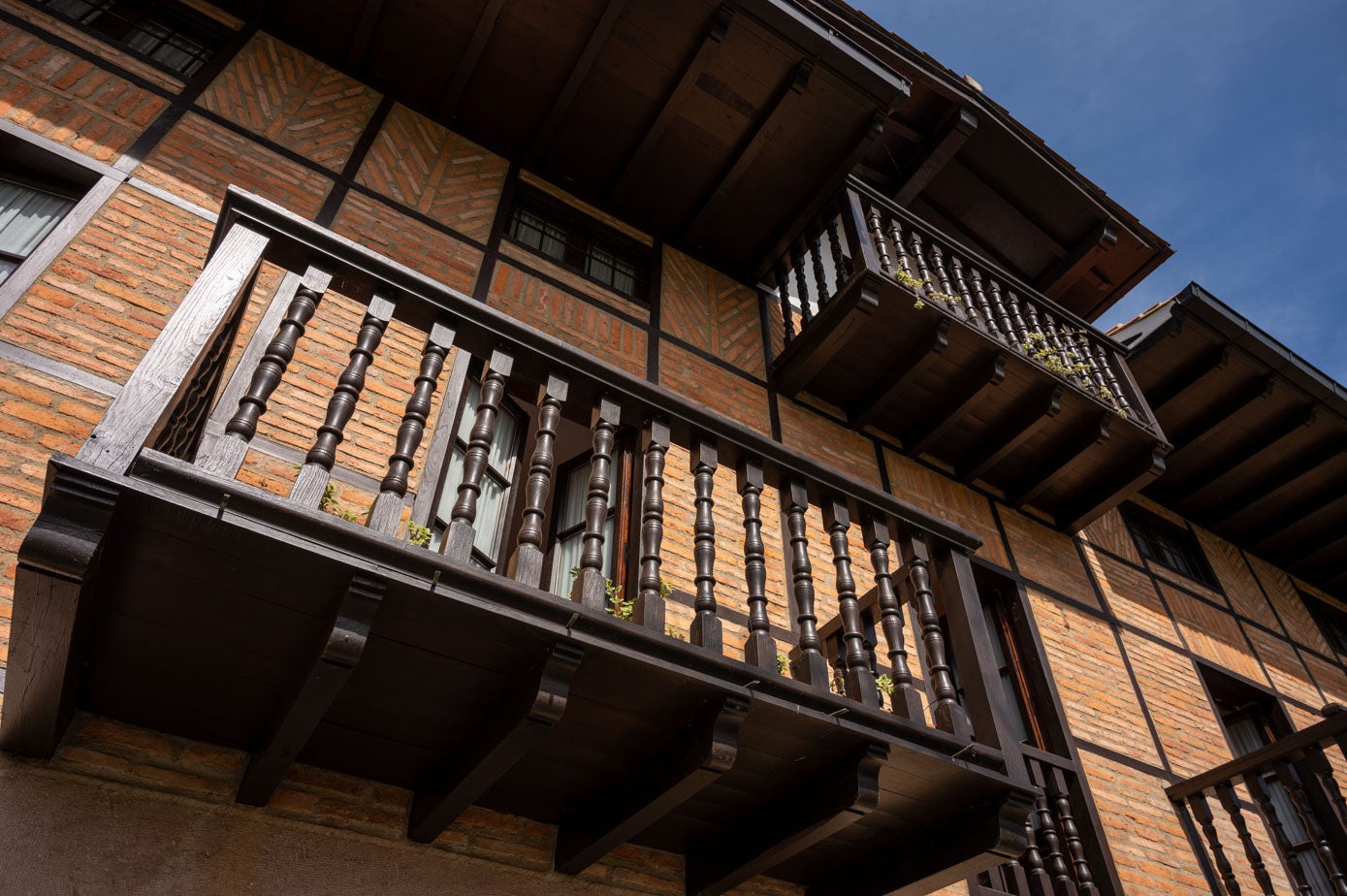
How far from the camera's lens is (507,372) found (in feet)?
12.8

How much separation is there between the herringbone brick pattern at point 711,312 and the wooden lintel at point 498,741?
14.5ft

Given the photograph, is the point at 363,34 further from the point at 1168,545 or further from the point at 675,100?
the point at 1168,545

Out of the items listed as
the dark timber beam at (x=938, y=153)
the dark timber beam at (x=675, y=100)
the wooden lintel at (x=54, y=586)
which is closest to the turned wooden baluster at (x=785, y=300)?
the dark timber beam at (x=675, y=100)

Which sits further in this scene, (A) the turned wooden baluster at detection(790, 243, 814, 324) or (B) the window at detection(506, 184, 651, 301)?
(A) the turned wooden baluster at detection(790, 243, 814, 324)

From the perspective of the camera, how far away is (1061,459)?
8.27 metres

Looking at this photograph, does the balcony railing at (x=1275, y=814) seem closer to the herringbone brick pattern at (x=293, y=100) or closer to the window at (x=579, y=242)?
the window at (x=579, y=242)

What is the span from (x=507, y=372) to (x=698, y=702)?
1.58 meters

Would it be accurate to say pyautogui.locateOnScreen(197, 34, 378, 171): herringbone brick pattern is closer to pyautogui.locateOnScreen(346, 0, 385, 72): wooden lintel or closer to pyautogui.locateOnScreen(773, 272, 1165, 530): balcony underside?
pyautogui.locateOnScreen(346, 0, 385, 72): wooden lintel

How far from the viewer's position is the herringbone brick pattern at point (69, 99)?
17.5ft

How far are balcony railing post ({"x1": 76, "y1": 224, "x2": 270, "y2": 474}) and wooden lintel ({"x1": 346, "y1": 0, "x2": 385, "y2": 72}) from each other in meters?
4.25

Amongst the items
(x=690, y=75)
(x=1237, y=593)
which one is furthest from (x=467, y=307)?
(x=1237, y=593)

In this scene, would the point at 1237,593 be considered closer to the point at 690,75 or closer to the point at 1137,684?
the point at 1137,684

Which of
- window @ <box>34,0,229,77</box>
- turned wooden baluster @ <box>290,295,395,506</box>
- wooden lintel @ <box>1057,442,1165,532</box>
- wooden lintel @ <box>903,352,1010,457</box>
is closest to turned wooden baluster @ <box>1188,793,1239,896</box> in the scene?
wooden lintel @ <box>1057,442,1165,532</box>

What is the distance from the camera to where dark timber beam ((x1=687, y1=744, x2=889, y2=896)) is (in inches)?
147
